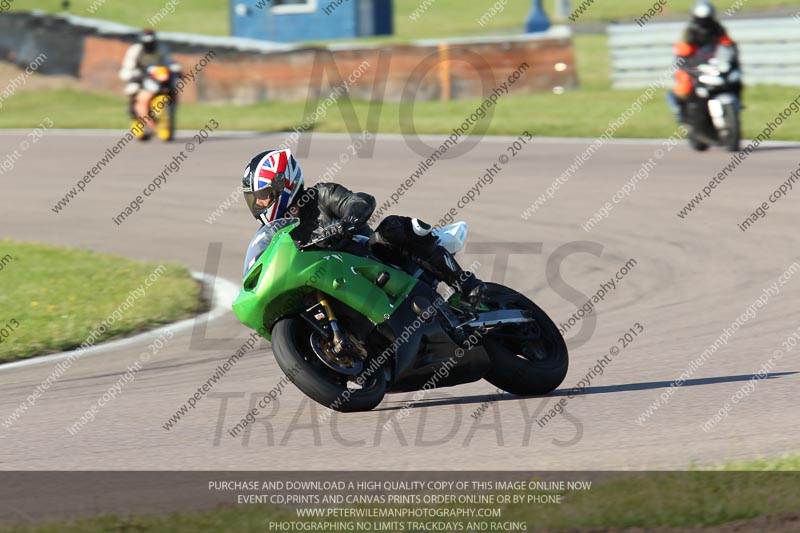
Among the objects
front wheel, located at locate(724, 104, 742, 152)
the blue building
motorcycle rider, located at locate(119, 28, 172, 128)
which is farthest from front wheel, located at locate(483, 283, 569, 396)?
the blue building

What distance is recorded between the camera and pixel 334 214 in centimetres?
730

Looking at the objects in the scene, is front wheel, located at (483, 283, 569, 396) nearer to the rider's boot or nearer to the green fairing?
the rider's boot

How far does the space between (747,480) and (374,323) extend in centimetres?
226

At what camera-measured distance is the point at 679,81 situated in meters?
18.4

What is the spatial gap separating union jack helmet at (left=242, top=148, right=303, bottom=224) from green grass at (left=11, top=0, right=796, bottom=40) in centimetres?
3900

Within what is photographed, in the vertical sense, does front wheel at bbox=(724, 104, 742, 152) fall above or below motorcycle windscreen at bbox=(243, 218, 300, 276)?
below

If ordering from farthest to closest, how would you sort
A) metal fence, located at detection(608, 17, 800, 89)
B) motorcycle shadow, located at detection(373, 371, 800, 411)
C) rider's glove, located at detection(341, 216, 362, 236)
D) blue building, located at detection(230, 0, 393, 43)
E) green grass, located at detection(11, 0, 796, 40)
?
green grass, located at detection(11, 0, 796, 40) < blue building, located at detection(230, 0, 393, 43) < metal fence, located at detection(608, 17, 800, 89) < motorcycle shadow, located at detection(373, 371, 800, 411) < rider's glove, located at detection(341, 216, 362, 236)

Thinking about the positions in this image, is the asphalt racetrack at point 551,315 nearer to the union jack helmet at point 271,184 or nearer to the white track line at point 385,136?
the white track line at point 385,136

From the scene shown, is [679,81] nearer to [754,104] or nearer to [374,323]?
[754,104]

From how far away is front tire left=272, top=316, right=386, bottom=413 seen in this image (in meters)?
6.89

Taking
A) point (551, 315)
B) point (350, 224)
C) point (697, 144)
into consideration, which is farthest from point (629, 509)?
point (697, 144)

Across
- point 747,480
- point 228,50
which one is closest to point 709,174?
point 747,480

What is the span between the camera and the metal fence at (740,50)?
80.9 feet

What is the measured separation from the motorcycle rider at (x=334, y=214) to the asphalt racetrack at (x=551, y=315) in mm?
798
